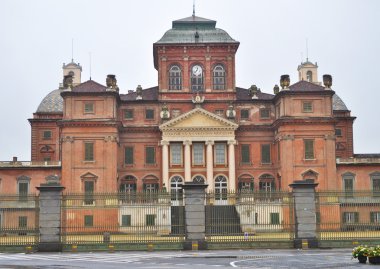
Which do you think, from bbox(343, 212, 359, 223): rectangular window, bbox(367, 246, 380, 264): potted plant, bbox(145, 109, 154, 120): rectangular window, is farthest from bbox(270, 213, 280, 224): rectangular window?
bbox(145, 109, 154, 120): rectangular window

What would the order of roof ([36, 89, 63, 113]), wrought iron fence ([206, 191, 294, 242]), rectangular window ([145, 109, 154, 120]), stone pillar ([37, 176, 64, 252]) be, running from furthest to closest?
roof ([36, 89, 63, 113]), rectangular window ([145, 109, 154, 120]), wrought iron fence ([206, 191, 294, 242]), stone pillar ([37, 176, 64, 252])

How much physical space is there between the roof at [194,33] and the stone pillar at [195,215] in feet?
121

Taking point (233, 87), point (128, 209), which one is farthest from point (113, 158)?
point (128, 209)

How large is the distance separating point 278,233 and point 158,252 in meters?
6.84

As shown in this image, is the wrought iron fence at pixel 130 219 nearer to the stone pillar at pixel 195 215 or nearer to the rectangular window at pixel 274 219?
the stone pillar at pixel 195 215

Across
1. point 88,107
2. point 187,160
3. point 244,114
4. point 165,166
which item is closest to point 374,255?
point 187,160

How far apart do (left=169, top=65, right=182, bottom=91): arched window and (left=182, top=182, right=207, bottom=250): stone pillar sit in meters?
35.4

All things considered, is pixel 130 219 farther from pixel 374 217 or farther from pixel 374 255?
pixel 374 255

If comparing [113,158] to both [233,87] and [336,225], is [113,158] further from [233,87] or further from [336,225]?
[336,225]

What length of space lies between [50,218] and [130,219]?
3.96 metres

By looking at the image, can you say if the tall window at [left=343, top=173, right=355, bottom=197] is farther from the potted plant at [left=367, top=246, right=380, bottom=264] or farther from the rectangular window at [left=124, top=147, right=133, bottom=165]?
the potted plant at [left=367, top=246, right=380, bottom=264]

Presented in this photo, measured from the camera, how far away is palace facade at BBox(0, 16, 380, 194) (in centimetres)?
6488

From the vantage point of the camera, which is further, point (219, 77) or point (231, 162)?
point (219, 77)

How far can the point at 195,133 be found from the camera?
2630 inches
